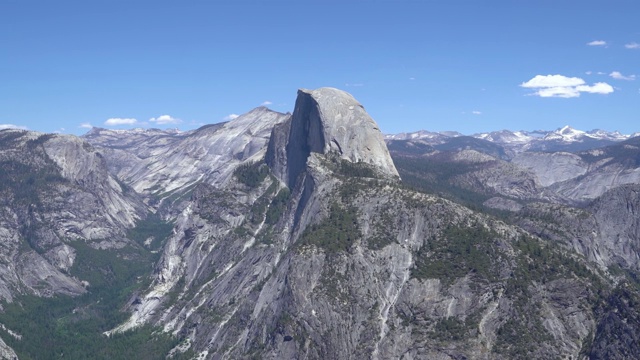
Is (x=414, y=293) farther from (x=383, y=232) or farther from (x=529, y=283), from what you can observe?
(x=529, y=283)

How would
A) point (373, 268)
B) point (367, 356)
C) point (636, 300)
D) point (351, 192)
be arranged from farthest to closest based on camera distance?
point (351, 192)
point (373, 268)
point (367, 356)
point (636, 300)

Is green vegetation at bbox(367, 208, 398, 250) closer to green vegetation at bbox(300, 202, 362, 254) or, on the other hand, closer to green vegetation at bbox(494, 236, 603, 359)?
green vegetation at bbox(300, 202, 362, 254)

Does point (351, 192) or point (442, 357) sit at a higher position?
point (351, 192)

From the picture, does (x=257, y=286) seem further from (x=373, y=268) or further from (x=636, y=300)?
(x=636, y=300)

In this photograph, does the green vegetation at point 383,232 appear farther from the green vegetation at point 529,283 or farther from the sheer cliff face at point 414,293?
the green vegetation at point 529,283

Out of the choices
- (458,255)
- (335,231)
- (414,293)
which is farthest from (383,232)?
(414,293)

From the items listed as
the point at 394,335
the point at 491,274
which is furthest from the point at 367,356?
the point at 491,274

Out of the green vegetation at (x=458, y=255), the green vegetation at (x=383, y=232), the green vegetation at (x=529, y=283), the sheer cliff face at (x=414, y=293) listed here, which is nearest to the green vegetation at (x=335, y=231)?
the sheer cliff face at (x=414, y=293)
